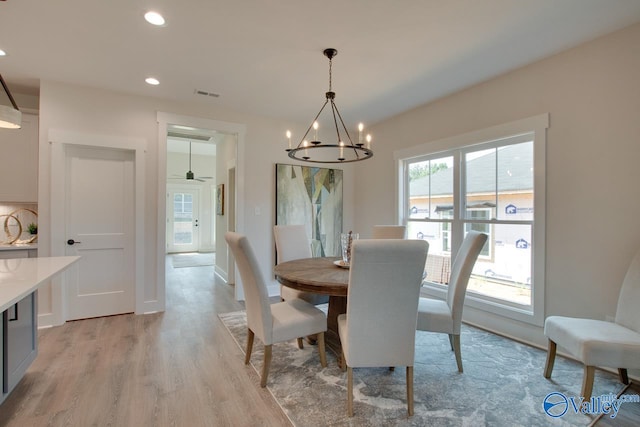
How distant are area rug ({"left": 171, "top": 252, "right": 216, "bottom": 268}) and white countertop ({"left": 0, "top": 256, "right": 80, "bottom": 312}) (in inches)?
192

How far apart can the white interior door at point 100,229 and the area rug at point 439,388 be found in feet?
6.28

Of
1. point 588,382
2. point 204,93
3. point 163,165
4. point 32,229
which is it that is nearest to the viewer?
point 588,382

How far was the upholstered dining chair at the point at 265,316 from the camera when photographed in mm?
2096

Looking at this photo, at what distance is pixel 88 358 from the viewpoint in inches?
98.9

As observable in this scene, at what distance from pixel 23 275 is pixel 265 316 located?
145 centimetres

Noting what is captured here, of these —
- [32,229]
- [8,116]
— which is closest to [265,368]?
[8,116]

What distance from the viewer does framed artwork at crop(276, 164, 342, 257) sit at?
4.54 meters

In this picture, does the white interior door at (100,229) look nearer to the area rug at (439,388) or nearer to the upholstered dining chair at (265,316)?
the area rug at (439,388)

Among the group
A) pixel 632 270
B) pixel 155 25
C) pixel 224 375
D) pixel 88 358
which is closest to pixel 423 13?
pixel 155 25

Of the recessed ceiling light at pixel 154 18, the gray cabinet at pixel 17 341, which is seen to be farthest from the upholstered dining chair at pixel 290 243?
the recessed ceiling light at pixel 154 18

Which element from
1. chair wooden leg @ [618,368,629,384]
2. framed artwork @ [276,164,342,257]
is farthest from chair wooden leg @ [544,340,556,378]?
framed artwork @ [276,164,342,257]

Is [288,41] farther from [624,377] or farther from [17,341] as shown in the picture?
[624,377]

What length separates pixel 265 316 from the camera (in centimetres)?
211

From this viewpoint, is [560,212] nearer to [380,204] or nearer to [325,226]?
[380,204]
